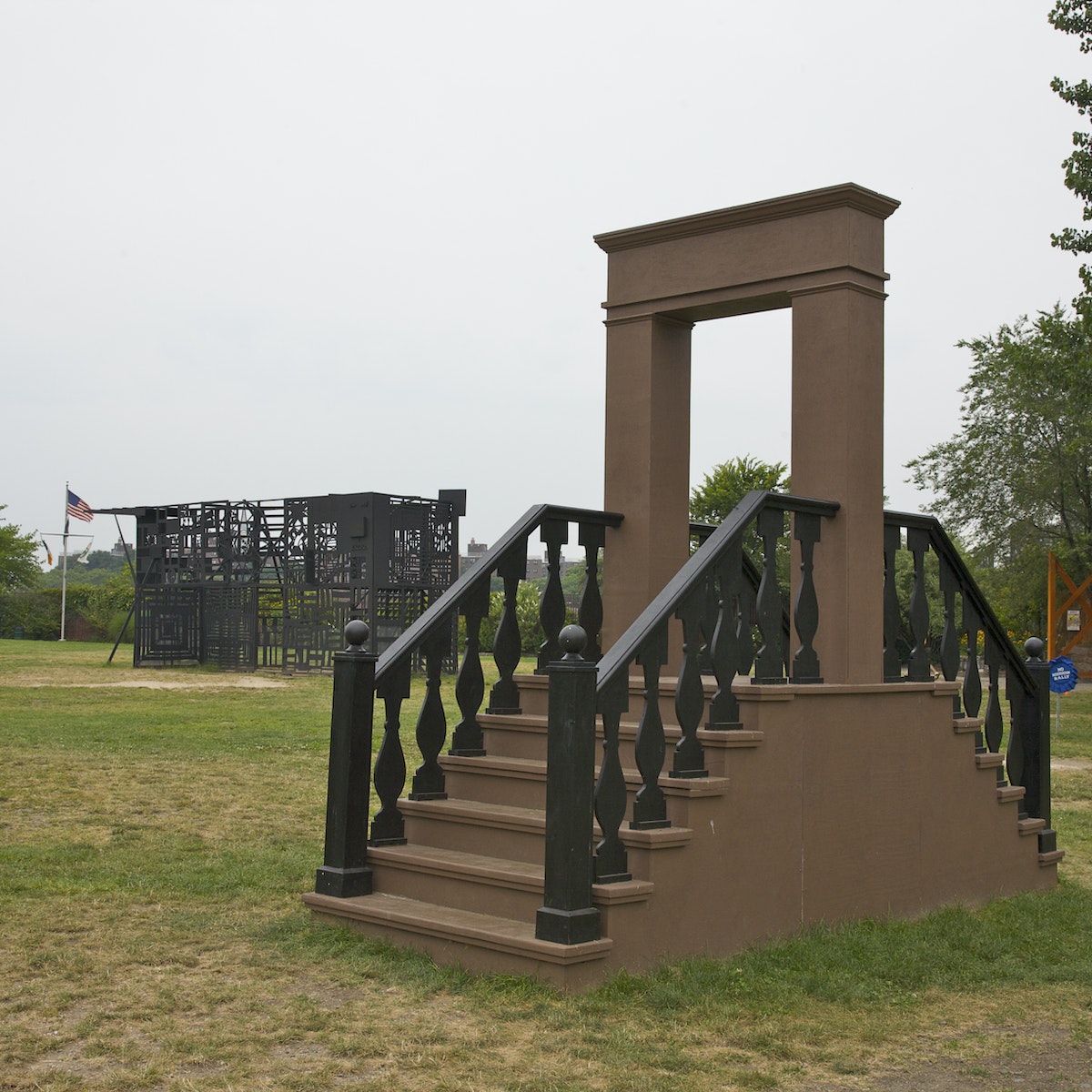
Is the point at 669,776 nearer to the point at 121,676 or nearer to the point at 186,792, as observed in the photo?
the point at 186,792

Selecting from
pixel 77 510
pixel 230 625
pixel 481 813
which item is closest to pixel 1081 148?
pixel 481 813

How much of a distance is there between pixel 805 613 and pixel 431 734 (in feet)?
5.91

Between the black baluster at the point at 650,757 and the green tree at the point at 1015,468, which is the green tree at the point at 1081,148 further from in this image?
the black baluster at the point at 650,757

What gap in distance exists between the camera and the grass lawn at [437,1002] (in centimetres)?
420

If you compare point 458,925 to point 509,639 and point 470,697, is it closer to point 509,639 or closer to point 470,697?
point 470,697

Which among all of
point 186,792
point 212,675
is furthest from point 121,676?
point 186,792

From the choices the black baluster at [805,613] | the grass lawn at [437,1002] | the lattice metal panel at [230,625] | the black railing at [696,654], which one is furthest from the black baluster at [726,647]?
the lattice metal panel at [230,625]

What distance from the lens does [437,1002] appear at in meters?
4.88

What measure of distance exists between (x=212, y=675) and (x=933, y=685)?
26.4 m

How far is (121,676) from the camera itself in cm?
2928

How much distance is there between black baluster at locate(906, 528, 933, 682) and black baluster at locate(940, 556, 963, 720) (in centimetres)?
15

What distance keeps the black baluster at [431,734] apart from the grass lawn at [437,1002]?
82cm

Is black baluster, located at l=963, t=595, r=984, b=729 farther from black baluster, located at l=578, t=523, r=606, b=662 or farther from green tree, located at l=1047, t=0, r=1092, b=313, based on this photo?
green tree, located at l=1047, t=0, r=1092, b=313

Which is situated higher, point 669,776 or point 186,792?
point 669,776
